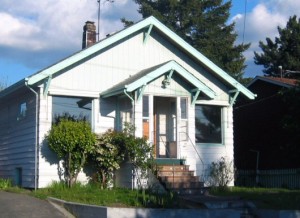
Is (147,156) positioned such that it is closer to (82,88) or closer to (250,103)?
(82,88)

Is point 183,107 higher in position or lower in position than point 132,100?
lower

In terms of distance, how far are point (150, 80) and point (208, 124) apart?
3913 millimetres

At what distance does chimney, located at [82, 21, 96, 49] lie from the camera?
75.0 feet

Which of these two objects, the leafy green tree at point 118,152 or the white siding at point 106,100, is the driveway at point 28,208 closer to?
the white siding at point 106,100

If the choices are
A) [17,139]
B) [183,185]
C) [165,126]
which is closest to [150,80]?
[165,126]

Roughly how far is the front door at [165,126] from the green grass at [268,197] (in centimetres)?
254

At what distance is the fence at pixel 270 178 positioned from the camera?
23925 mm

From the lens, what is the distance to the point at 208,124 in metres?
21.4

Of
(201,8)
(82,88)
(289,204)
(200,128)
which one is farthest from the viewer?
(201,8)

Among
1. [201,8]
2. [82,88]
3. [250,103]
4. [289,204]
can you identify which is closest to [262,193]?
[289,204]

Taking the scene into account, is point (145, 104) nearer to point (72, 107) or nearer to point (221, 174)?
point (72, 107)

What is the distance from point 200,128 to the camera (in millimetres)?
21219

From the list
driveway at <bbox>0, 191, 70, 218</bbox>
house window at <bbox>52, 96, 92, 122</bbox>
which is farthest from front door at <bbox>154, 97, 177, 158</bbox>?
driveway at <bbox>0, 191, 70, 218</bbox>

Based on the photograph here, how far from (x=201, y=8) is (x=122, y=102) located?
27332 millimetres
